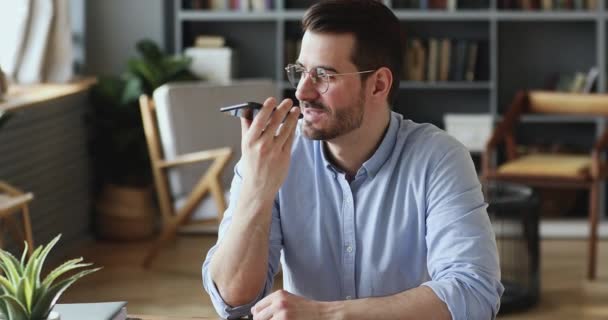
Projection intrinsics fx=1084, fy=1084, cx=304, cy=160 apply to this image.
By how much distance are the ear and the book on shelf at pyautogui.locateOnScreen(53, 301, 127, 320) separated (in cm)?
69

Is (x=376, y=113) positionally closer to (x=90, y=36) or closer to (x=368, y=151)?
(x=368, y=151)

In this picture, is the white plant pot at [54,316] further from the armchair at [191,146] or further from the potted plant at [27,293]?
the armchair at [191,146]

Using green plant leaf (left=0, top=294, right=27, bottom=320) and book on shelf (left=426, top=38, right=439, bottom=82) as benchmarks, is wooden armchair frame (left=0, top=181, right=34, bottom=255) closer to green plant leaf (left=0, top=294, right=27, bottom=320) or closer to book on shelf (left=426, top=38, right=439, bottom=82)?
green plant leaf (left=0, top=294, right=27, bottom=320)

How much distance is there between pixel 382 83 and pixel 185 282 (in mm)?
3048

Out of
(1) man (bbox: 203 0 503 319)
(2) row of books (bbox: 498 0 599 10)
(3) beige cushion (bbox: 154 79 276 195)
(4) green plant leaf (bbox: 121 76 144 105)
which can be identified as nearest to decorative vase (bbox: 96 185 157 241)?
(4) green plant leaf (bbox: 121 76 144 105)

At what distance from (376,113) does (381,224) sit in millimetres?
231

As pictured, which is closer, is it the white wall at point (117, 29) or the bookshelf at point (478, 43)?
the bookshelf at point (478, 43)

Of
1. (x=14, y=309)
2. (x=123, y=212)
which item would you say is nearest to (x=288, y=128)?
(x=14, y=309)

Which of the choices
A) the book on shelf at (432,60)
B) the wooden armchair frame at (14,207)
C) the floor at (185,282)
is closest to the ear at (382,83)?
the wooden armchair frame at (14,207)

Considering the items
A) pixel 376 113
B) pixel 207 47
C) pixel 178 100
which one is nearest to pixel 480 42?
pixel 207 47

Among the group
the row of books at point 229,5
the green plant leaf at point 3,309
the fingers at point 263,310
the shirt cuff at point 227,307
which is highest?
the row of books at point 229,5

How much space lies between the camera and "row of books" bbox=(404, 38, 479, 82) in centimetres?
620

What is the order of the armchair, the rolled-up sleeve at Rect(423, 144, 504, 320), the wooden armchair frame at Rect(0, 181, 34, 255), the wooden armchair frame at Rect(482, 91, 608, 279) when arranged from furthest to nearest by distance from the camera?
the armchair < the wooden armchair frame at Rect(482, 91, 608, 279) < the wooden armchair frame at Rect(0, 181, 34, 255) < the rolled-up sleeve at Rect(423, 144, 504, 320)

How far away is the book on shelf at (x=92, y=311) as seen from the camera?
67.9 inches
